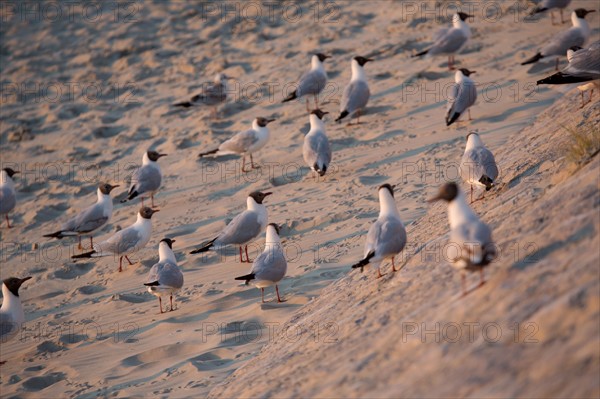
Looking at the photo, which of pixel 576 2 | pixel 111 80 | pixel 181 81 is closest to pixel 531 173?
pixel 576 2

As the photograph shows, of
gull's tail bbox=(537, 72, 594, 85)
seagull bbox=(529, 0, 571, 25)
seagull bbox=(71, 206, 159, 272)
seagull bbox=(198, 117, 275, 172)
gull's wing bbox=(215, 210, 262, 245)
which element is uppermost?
seagull bbox=(529, 0, 571, 25)

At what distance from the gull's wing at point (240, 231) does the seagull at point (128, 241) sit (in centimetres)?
119

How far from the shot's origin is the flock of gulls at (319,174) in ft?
15.8

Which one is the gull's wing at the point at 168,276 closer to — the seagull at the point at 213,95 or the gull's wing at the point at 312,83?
the gull's wing at the point at 312,83

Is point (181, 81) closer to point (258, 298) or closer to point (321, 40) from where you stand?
point (321, 40)

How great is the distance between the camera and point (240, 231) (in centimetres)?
841

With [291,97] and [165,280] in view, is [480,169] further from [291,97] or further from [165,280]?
[291,97]

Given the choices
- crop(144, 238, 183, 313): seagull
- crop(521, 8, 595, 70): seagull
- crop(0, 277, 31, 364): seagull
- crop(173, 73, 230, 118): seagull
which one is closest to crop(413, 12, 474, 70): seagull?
crop(521, 8, 595, 70): seagull

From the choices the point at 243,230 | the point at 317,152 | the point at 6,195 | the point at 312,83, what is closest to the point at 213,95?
the point at 312,83

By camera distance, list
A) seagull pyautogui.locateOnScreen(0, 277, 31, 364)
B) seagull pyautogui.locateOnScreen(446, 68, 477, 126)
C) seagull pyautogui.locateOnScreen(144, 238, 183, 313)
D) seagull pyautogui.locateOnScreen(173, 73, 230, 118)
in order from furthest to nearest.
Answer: seagull pyautogui.locateOnScreen(173, 73, 230, 118)
seagull pyautogui.locateOnScreen(446, 68, 477, 126)
seagull pyautogui.locateOnScreen(0, 277, 31, 364)
seagull pyautogui.locateOnScreen(144, 238, 183, 313)

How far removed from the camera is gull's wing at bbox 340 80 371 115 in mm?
11266

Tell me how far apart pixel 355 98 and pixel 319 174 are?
2.00 m

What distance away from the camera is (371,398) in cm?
394

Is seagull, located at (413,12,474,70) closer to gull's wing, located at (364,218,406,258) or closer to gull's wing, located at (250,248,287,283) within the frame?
gull's wing, located at (250,248,287,283)
